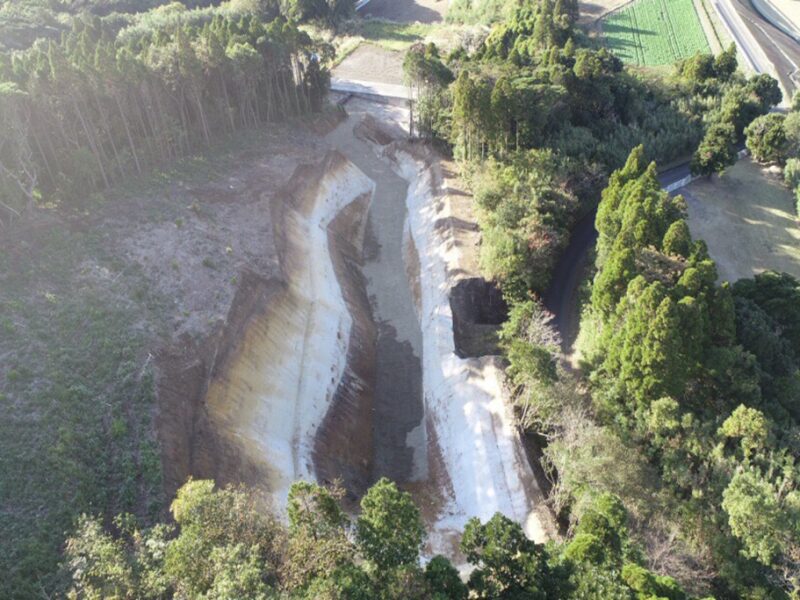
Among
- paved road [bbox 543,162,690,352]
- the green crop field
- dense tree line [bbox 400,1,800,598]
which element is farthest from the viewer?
the green crop field

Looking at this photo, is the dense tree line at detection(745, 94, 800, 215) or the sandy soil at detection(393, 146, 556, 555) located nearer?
the sandy soil at detection(393, 146, 556, 555)

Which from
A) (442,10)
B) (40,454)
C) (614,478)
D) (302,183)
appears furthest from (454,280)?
(442,10)

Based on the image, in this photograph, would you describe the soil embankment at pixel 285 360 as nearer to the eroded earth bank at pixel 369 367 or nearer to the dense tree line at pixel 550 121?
the eroded earth bank at pixel 369 367

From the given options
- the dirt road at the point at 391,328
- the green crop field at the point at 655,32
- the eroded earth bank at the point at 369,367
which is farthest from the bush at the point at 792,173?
the dirt road at the point at 391,328

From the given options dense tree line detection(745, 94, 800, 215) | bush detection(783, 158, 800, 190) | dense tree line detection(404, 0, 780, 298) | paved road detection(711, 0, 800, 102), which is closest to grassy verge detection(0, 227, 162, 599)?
dense tree line detection(404, 0, 780, 298)

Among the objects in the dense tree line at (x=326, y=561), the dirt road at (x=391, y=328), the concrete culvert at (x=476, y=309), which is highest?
the dense tree line at (x=326, y=561)

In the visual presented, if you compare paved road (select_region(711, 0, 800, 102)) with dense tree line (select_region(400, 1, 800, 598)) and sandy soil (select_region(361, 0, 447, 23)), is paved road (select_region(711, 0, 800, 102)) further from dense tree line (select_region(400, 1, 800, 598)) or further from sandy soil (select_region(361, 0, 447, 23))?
sandy soil (select_region(361, 0, 447, 23))

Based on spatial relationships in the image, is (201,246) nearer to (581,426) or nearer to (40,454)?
(40,454)
